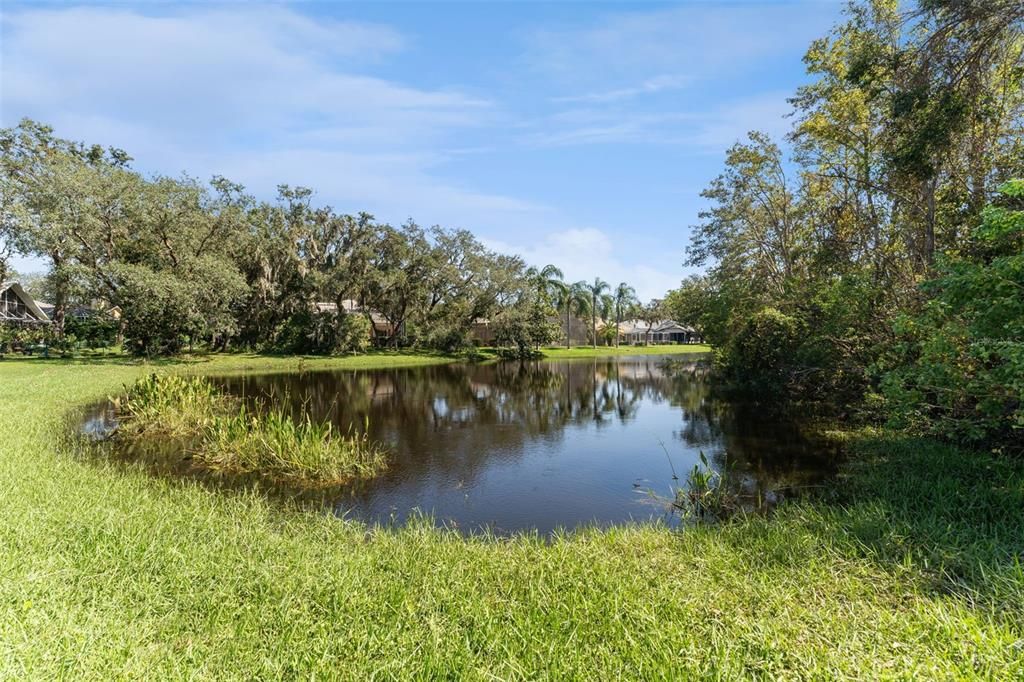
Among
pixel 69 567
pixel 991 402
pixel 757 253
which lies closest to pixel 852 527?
pixel 991 402

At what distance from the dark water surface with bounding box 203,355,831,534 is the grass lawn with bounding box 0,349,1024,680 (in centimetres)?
174

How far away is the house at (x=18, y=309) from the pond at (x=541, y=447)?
87.0 ft

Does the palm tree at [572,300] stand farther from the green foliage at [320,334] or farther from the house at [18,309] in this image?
the house at [18,309]

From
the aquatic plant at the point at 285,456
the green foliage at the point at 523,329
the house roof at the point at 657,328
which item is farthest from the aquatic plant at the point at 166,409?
the house roof at the point at 657,328

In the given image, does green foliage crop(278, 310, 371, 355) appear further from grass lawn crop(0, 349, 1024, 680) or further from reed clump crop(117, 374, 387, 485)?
grass lawn crop(0, 349, 1024, 680)

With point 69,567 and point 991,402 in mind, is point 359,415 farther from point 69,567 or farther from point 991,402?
point 991,402

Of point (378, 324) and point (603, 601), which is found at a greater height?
point (378, 324)

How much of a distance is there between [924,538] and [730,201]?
21681 millimetres

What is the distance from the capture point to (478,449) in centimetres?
1347

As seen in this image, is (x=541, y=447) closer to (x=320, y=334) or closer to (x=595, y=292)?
(x=320, y=334)

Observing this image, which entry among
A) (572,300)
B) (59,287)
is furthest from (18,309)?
(572,300)

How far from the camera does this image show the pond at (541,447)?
9000 millimetres

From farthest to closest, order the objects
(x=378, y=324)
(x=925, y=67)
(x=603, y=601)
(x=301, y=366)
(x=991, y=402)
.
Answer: (x=378, y=324)
(x=301, y=366)
(x=925, y=67)
(x=991, y=402)
(x=603, y=601)

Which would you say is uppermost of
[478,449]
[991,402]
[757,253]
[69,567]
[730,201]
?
[730,201]
